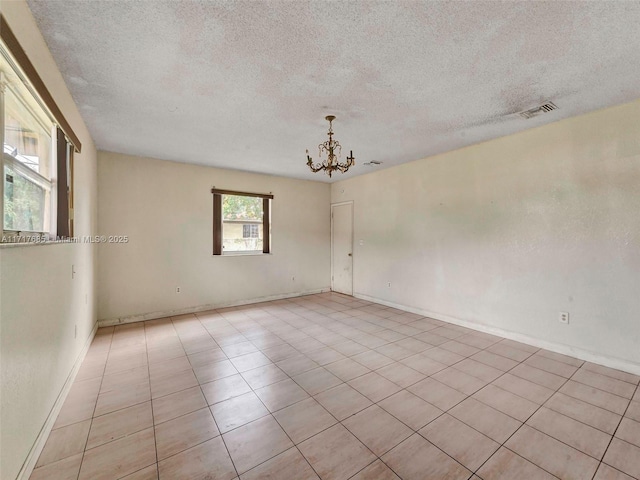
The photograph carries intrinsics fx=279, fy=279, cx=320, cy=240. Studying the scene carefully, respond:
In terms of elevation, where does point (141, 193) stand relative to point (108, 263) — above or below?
above

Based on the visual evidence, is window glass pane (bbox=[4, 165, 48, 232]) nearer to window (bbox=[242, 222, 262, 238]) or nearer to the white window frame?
the white window frame

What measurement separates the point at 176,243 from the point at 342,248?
10.9 feet

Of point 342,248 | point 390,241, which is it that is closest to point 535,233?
point 390,241

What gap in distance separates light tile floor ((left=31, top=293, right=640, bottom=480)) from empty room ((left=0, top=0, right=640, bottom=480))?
2 cm

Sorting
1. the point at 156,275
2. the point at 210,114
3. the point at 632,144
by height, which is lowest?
the point at 156,275

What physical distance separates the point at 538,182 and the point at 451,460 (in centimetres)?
314

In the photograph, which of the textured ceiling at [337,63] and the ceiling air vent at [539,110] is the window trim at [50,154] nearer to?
the textured ceiling at [337,63]

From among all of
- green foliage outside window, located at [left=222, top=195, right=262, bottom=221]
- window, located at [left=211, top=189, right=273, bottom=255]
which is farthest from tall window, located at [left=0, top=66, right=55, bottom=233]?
green foliage outside window, located at [left=222, top=195, right=262, bottom=221]

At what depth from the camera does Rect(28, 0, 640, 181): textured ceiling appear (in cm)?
161

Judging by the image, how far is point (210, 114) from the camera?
2895 millimetres

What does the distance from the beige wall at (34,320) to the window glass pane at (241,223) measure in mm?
2494

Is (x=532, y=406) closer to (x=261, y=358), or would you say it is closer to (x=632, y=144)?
(x=261, y=358)

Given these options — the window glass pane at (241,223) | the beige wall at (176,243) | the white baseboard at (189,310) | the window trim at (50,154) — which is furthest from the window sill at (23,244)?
the window glass pane at (241,223)

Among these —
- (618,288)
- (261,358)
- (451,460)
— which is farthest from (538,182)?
(261,358)
